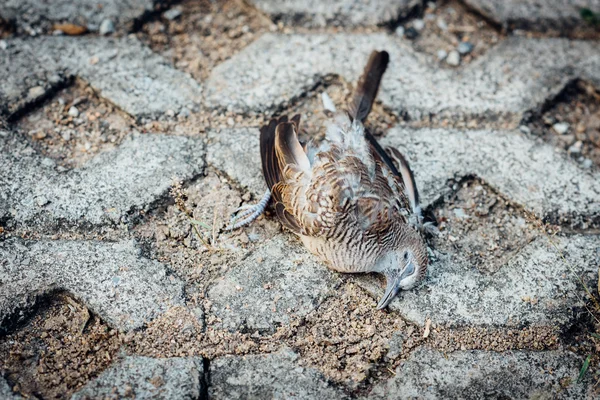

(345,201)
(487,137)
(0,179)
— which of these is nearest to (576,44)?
(487,137)

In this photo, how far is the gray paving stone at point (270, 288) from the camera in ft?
10.4

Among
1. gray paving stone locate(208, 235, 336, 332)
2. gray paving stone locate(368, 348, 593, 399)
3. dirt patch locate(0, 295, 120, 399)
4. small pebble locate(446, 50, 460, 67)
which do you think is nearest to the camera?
dirt patch locate(0, 295, 120, 399)

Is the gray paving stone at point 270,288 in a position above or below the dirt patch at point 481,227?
above

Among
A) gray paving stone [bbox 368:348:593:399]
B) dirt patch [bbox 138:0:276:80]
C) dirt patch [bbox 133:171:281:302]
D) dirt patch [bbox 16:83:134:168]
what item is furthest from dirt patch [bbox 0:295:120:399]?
dirt patch [bbox 138:0:276:80]

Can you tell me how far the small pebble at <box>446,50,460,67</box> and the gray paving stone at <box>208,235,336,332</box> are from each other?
2061 millimetres

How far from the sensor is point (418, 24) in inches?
190

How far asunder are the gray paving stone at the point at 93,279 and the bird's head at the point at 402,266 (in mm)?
1114

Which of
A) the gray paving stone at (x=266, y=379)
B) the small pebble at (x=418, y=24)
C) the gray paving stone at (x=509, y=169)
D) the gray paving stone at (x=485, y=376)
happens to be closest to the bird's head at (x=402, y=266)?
the gray paving stone at (x=485, y=376)

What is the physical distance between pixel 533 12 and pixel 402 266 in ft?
8.91

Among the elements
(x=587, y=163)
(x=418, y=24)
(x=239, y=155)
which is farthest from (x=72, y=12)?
(x=587, y=163)

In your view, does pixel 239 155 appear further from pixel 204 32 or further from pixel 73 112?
pixel 204 32

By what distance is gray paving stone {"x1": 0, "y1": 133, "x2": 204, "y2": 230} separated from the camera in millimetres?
3418

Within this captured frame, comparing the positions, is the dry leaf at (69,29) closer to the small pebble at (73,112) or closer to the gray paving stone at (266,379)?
the small pebble at (73,112)

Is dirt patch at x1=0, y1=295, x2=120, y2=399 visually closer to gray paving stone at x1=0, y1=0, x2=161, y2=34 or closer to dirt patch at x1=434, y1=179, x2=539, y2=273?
dirt patch at x1=434, y1=179, x2=539, y2=273
